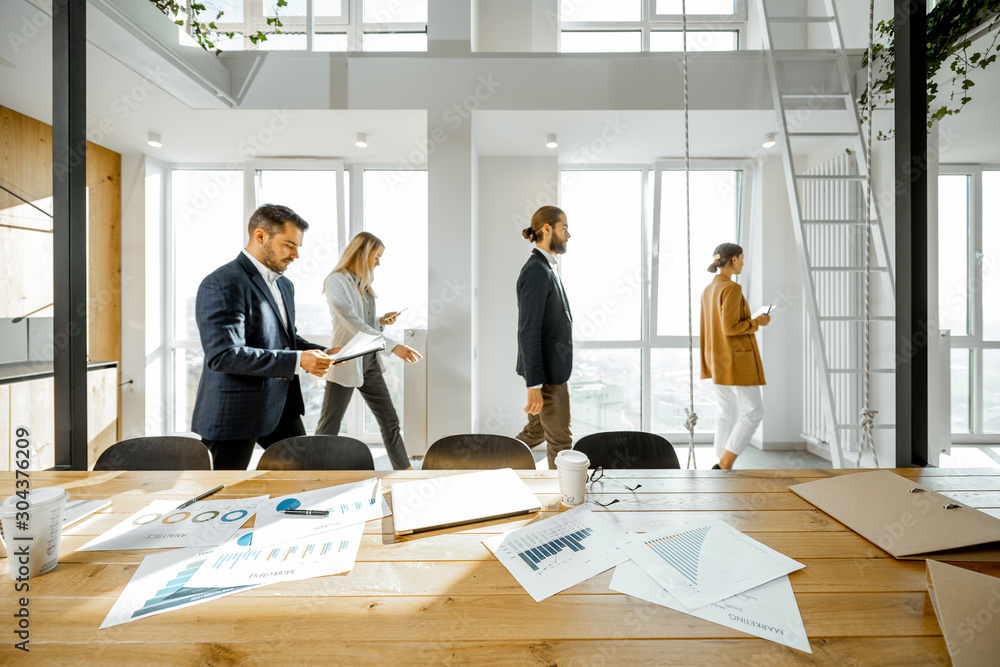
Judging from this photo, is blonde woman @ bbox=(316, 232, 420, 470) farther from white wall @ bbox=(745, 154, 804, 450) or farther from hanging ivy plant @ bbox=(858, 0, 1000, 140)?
white wall @ bbox=(745, 154, 804, 450)

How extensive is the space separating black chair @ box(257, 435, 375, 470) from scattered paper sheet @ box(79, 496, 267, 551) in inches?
16.1

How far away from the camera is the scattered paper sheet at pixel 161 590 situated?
28.5 inches

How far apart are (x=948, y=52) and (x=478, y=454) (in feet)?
10.4

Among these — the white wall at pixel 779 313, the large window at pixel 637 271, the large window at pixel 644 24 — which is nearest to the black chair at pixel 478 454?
the large window at pixel 637 271

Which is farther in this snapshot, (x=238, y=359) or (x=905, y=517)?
(x=238, y=359)

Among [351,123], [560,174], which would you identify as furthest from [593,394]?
[351,123]

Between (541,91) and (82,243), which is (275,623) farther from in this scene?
(541,91)

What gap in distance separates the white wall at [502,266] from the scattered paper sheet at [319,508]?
8.57ft

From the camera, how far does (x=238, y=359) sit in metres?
1.72

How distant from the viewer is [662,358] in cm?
404

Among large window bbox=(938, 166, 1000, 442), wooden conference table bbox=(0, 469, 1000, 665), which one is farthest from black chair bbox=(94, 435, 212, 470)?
large window bbox=(938, 166, 1000, 442)

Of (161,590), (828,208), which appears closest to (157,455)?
(161,590)

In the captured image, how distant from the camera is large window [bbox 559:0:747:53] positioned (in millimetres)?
3617

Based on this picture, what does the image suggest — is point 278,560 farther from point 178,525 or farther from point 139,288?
point 139,288
